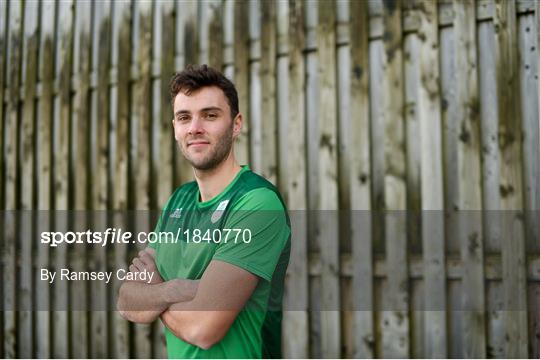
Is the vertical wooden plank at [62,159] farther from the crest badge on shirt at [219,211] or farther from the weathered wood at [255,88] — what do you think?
the crest badge on shirt at [219,211]

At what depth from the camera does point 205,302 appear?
2285 mm

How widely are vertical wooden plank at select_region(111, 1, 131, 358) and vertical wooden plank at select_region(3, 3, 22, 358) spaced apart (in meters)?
0.97

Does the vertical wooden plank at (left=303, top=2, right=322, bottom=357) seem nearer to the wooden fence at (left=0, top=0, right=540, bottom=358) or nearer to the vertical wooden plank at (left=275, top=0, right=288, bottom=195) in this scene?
the wooden fence at (left=0, top=0, right=540, bottom=358)

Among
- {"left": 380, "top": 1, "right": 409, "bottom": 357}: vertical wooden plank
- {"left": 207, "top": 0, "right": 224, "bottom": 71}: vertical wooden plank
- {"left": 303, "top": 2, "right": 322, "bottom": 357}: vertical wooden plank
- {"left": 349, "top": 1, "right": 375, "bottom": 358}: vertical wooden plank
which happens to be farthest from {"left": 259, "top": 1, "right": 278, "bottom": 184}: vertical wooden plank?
{"left": 380, "top": 1, "right": 409, "bottom": 357}: vertical wooden plank

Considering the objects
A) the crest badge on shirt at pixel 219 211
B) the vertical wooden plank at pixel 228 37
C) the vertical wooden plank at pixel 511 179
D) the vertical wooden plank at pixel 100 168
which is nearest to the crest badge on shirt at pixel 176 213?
the crest badge on shirt at pixel 219 211

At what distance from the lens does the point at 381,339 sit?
10.9 ft

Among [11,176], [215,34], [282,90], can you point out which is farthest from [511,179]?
[11,176]

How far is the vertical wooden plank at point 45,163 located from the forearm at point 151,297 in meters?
2.22

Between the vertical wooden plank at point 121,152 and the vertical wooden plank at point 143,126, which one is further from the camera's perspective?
the vertical wooden plank at point 121,152

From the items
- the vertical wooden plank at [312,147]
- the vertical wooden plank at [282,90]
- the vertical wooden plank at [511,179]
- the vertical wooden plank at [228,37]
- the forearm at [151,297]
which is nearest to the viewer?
the forearm at [151,297]

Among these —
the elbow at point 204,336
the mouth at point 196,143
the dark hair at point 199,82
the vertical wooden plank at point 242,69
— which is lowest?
the elbow at point 204,336

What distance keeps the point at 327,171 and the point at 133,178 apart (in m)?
1.41

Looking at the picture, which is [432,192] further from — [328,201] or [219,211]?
[219,211]

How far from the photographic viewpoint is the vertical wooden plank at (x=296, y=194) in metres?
3.51
